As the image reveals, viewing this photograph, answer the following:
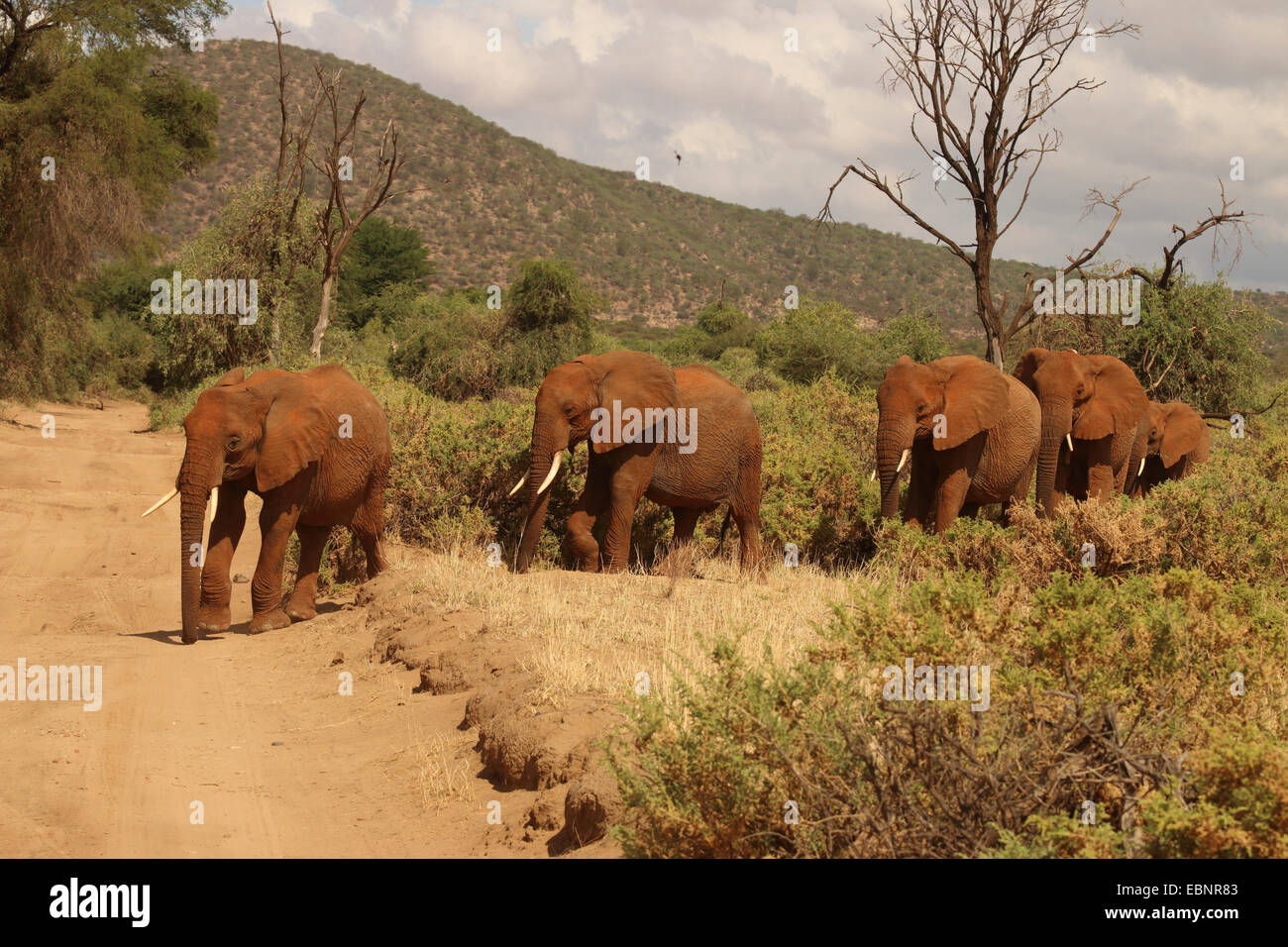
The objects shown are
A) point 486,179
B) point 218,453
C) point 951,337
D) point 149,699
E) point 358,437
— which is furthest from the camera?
point 486,179

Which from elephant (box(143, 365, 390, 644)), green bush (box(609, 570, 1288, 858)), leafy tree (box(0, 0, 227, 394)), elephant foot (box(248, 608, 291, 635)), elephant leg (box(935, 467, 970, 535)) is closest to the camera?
green bush (box(609, 570, 1288, 858))

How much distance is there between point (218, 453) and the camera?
33.2ft

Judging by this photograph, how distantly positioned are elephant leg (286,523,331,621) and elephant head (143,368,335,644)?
1126mm

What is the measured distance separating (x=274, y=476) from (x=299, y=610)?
1.76 meters

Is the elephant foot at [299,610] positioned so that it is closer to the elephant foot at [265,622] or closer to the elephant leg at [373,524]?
the elephant foot at [265,622]

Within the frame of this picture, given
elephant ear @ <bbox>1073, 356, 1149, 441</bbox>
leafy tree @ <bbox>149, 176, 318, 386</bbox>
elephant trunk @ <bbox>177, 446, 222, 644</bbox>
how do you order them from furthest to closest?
leafy tree @ <bbox>149, 176, 318, 386</bbox>, elephant ear @ <bbox>1073, 356, 1149, 441</bbox>, elephant trunk @ <bbox>177, 446, 222, 644</bbox>

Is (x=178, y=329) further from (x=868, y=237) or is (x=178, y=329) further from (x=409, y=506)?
(x=868, y=237)

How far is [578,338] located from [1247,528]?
23.1m

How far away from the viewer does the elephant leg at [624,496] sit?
1245 cm

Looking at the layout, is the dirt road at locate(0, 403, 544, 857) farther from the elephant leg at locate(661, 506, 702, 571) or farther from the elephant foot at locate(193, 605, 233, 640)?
the elephant leg at locate(661, 506, 702, 571)

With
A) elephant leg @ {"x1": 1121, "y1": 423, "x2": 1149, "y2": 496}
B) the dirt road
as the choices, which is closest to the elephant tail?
the dirt road

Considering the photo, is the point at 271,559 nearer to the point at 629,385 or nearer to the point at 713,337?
the point at 629,385

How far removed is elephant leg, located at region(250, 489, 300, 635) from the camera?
10828mm
